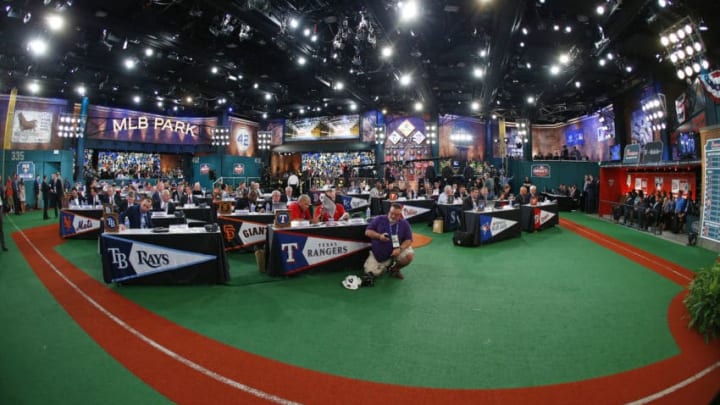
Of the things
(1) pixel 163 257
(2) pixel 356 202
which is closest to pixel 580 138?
(2) pixel 356 202

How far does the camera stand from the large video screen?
3100 cm

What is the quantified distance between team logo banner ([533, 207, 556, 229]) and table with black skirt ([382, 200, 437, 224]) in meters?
3.72

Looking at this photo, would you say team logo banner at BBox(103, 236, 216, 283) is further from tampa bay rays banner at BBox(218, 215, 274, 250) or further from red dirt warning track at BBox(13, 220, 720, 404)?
tampa bay rays banner at BBox(218, 215, 274, 250)

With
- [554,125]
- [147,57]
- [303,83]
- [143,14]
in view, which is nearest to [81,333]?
[143,14]

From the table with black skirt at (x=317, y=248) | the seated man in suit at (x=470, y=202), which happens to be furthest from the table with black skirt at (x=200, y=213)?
the seated man in suit at (x=470, y=202)

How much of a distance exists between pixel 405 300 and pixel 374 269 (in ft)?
4.02

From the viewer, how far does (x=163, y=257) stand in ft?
22.3

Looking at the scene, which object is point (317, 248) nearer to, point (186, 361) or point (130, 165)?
point (186, 361)

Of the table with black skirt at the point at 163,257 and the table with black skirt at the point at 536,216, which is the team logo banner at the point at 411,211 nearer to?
the table with black skirt at the point at 536,216

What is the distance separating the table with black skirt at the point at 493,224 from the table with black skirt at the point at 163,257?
6951 mm

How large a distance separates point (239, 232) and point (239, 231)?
3 centimetres

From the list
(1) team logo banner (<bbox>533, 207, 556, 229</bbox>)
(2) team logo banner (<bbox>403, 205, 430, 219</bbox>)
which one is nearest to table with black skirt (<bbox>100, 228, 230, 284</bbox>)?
(2) team logo banner (<bbox>403, 205, 430, 219</bbox>)

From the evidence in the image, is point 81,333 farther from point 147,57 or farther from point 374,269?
point 147,57

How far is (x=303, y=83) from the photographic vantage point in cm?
2286
